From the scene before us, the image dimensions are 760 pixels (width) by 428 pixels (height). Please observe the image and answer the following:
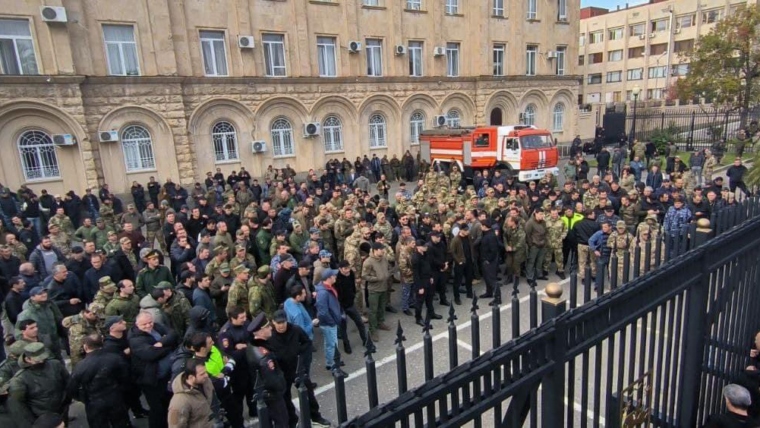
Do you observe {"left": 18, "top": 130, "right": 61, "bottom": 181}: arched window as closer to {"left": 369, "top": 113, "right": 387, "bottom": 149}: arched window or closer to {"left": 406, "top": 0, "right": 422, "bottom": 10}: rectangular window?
{"left": 369, "top": 113, "right": 387, "bottom": 149}: arched window

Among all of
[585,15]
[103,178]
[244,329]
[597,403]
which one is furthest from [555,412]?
[585,15]

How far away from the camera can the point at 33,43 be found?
1661 centimetres

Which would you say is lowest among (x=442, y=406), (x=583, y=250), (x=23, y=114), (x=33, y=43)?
(x=583, y=250)

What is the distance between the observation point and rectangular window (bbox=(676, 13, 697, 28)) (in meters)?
50.2

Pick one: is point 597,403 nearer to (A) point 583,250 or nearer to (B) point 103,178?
(A) point 583,250

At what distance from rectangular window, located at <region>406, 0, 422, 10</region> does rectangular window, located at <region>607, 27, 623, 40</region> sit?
42.3m

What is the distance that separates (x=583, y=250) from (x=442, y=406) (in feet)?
27.6

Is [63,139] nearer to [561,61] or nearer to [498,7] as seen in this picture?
[498,7]

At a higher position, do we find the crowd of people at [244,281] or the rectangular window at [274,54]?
the rectangular window at [274,54]

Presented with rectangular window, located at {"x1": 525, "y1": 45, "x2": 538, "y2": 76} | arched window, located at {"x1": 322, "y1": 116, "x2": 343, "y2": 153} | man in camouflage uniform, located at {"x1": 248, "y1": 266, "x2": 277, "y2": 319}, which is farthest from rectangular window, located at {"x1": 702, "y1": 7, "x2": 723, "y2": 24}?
man in camouflage uniform, located at {"x1": 248, "y1": 266, "x2": 277, "y2": 319}

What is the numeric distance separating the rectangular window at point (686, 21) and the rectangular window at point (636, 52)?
417 centimetres

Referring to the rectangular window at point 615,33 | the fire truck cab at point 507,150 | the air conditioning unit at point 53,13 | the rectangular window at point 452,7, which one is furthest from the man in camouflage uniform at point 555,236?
the rectangular window at point 615,33

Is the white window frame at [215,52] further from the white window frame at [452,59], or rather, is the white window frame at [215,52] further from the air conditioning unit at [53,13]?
the white window frame at [452,59]

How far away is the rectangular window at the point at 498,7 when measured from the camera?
27.4m
